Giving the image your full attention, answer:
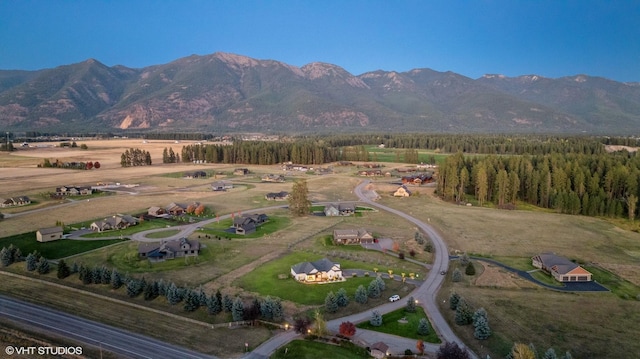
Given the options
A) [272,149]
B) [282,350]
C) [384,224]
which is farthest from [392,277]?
[272,149]

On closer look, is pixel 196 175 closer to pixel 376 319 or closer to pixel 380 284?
pixel 380 284

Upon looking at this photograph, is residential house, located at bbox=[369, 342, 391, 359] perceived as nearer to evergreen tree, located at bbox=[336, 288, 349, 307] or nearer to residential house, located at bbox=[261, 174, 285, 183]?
evergreen tree, located at bbox=[336, 288, 349, 307]

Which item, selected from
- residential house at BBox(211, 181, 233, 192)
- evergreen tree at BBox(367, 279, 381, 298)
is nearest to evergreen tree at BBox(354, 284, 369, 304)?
evergreen tree at BBox(367, 279, 381, 298)

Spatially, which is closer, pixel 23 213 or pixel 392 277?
pixel 392 277

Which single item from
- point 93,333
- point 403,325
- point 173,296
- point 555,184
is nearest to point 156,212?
point 173,296

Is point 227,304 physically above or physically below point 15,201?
below

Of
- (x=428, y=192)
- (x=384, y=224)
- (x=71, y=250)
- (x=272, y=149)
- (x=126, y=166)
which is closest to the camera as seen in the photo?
(x=71, y=250)

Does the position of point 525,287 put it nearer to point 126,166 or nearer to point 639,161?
point 639,161
